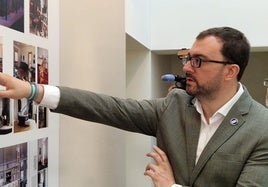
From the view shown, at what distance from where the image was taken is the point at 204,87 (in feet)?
4.52

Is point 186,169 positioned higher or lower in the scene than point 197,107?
lower

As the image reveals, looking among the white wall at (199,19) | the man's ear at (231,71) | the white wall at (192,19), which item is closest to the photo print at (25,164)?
the man's ear at (231,71)

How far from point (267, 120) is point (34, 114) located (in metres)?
0.96

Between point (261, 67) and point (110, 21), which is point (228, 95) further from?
point (261, 67)

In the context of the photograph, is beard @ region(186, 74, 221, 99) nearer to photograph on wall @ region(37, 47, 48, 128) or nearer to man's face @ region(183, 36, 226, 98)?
man's face @ region(183, 36, 226, 98)

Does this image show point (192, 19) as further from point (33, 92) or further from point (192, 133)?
point (33, 92)

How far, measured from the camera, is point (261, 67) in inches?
169

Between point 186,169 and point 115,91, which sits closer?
point 186,169

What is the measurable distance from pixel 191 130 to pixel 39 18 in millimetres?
805

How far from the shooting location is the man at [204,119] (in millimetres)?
1271

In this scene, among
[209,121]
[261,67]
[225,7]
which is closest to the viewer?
[209,121]

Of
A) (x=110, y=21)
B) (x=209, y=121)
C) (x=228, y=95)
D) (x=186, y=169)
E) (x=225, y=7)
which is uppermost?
(x=225, y=7)

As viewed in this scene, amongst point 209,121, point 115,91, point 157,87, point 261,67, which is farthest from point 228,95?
point 261,67

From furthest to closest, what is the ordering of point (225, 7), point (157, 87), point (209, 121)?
1. point (157, 87)
2. point (225, 7)
3. point (209, 121)
